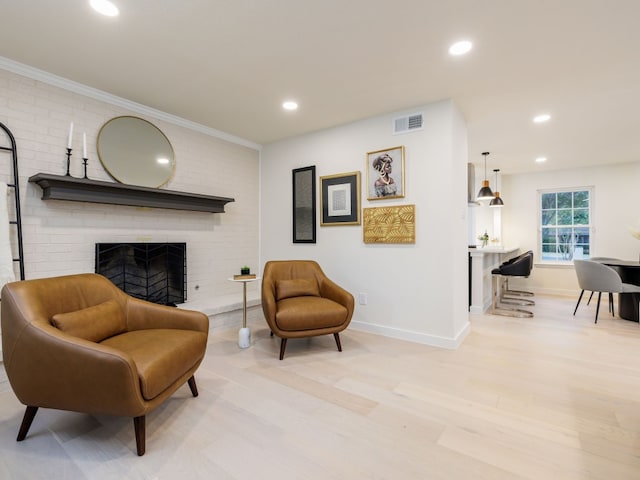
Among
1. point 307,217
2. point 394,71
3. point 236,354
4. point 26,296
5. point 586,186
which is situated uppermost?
point 394,71

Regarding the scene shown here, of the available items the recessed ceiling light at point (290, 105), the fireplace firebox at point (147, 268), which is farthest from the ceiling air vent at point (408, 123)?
the fireplace firebox at point (147, 268)

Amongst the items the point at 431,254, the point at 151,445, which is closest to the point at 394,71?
the point at 431,254

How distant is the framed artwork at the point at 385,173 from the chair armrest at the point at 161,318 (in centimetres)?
220

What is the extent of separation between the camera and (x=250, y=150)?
4375 millimetres

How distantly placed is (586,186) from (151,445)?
732 cm

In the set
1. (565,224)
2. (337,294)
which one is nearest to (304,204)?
(337,294)

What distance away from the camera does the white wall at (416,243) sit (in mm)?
2988

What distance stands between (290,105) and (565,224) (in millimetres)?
5819

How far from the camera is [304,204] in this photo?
4.02 meters

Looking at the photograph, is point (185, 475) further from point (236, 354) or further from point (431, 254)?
point (431, 254)

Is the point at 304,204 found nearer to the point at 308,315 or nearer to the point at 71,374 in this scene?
the point at 308,315

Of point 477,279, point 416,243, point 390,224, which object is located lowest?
point 477,279

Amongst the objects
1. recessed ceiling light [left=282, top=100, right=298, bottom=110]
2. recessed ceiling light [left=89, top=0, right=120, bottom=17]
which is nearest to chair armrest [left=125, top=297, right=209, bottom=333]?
recessed ceiling light [left=89, top=0, right=120, bottom=17]

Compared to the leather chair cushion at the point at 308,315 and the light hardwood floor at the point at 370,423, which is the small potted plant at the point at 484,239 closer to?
the light hardwood floor at the point at 370,423
